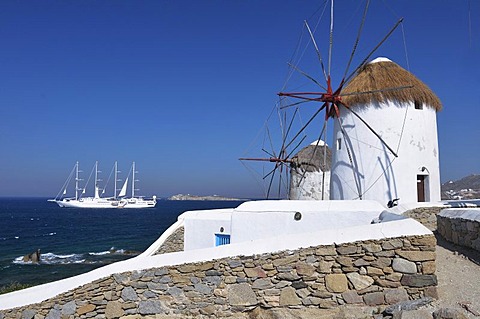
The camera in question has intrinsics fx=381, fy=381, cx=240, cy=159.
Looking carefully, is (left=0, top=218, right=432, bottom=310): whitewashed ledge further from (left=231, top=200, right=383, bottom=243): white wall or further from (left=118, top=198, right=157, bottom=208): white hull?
(left=118, top=198, right=157, bottom=208): white hull

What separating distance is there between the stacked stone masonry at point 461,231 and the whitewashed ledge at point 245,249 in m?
1.70

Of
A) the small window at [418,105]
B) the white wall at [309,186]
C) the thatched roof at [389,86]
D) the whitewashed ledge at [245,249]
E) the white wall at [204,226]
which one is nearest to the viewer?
the whitewashed ledge at [245,249]

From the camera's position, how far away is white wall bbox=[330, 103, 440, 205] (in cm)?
1167

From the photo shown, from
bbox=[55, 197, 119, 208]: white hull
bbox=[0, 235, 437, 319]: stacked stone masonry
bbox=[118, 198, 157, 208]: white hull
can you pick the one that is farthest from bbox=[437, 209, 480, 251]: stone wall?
bbox=[55, 197, 119, 208]: white hull

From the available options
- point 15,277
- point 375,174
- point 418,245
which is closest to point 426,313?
point 418,245

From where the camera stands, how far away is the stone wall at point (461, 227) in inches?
229

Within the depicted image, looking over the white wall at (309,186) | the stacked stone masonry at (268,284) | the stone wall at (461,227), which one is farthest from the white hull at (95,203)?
the stone wall at (461,227)

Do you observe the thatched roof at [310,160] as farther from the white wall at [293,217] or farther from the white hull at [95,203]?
the white hull at [95,203]

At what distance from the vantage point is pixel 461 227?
6332 millimetres

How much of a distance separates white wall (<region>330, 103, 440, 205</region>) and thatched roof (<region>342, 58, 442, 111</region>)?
0.75ft

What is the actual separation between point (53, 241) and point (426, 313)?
3606cm

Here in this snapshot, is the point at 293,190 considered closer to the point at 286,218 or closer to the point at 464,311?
the point at 286,218

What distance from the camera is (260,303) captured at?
4.99m

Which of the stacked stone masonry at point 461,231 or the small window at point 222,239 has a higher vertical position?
the stacked stone masonry at point 461,231
